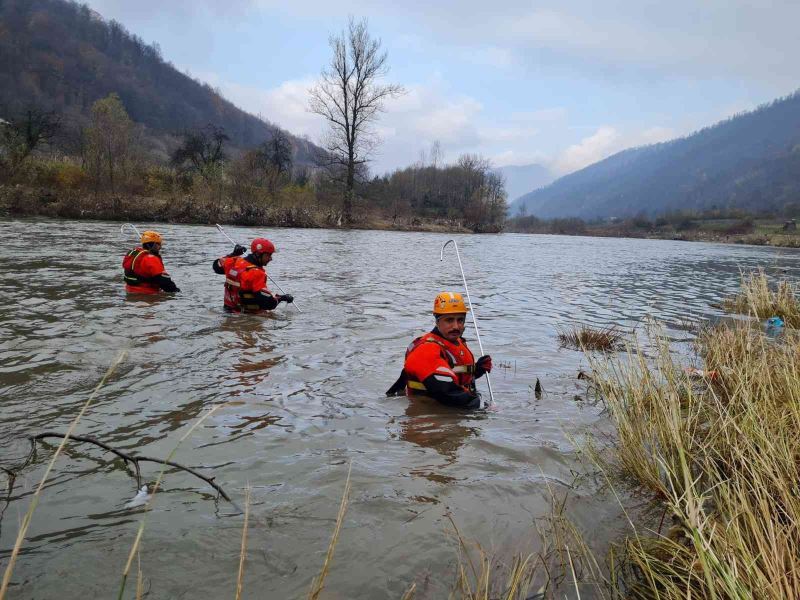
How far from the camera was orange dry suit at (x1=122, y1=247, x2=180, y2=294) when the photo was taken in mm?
10117

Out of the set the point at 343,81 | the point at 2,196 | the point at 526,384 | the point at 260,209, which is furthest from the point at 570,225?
the point at 526,384

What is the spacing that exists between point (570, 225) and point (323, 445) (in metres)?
122

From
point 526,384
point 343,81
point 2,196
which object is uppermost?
point 343,81

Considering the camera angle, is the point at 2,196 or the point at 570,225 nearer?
the point at 2,196

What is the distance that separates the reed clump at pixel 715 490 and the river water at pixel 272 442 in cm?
46

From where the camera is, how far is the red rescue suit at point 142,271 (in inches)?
398

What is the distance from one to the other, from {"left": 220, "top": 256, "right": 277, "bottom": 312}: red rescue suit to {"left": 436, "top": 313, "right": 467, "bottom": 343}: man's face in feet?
15.5

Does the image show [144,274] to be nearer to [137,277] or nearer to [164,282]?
[137,277]

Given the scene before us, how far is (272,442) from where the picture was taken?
14.3 ft

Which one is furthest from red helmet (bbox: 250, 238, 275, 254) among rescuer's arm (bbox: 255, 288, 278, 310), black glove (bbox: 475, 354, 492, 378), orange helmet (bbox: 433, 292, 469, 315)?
black glove (bbox: 475, 354, 492, 378)

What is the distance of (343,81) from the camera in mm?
43406

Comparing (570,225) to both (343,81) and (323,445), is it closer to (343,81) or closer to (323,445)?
(343,81)

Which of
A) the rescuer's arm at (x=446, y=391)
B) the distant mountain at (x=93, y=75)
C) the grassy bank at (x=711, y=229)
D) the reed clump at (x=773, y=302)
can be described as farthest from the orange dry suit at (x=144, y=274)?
the distant mountain at (x=93, y=75)

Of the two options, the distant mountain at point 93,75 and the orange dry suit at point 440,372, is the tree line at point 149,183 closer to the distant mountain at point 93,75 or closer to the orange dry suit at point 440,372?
the orange dry suit at point 440,372
